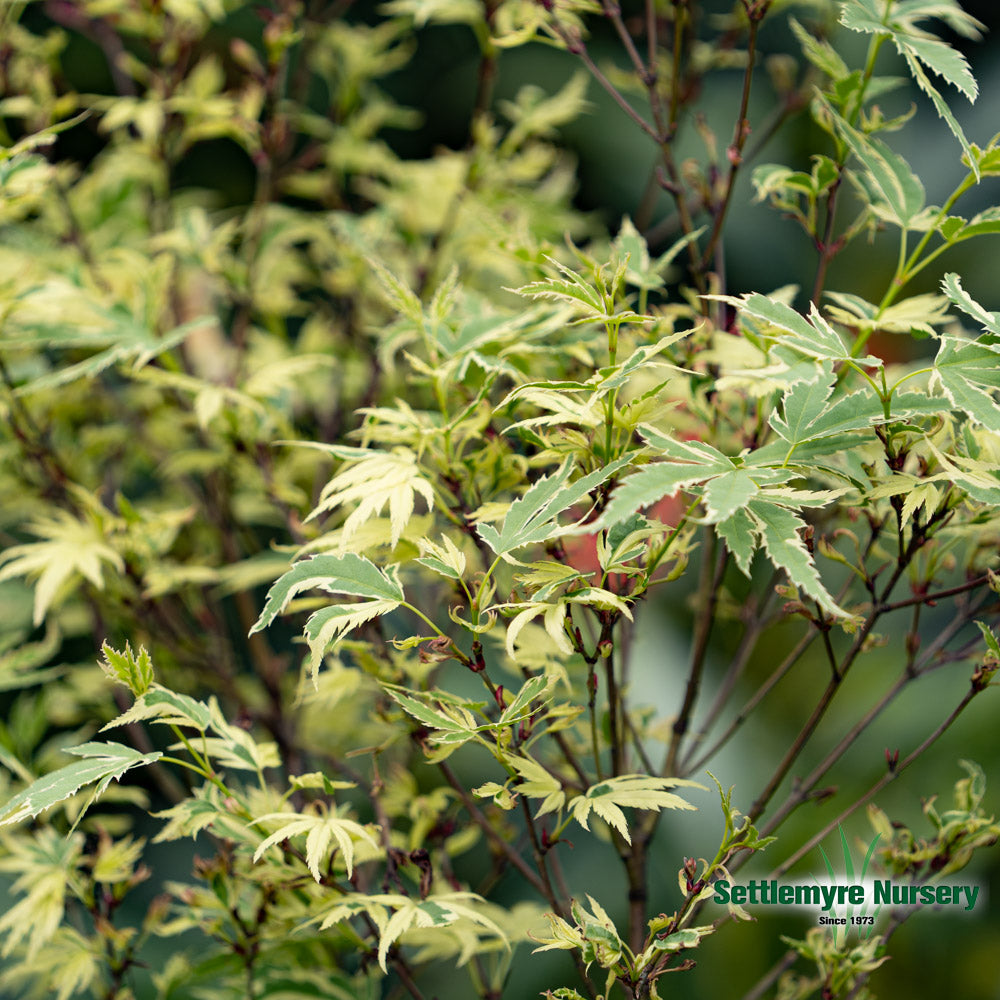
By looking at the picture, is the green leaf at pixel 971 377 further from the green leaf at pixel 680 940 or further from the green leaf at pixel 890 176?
the green leaf at pixel 680 940

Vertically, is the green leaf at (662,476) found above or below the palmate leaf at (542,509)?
above

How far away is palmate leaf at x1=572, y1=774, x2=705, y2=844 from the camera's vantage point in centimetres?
58

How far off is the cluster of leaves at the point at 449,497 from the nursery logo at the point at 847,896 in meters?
0.03

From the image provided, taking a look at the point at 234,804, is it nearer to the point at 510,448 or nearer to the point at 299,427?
the point at 510,448

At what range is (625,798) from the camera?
0.61 meters

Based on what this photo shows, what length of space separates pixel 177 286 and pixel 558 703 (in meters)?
0.81

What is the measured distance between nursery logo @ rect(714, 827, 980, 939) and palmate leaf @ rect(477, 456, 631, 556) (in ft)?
1.02

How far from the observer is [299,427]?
1.29m

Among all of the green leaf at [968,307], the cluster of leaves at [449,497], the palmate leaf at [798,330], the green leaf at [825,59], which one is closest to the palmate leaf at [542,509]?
the cluster of leaves at [449,497]

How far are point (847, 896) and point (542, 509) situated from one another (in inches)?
14.9

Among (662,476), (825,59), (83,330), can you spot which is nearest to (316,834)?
(662,476)

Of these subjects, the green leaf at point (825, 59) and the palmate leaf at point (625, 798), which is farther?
the green leaf at point (825, 59)

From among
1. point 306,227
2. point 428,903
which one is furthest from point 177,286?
point 428,903

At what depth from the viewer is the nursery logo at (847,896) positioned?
0.67m
